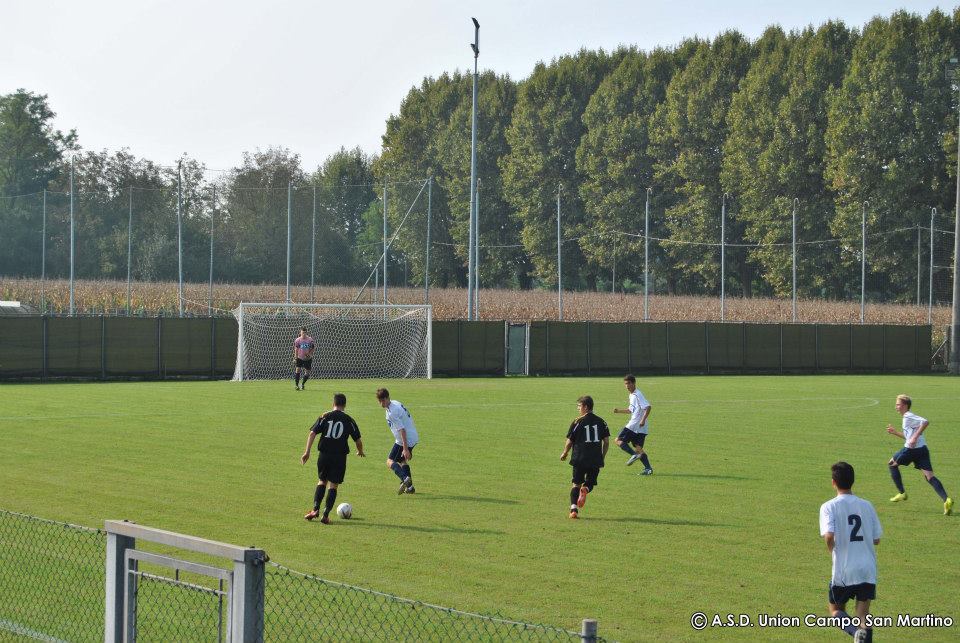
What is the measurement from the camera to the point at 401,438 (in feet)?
54.7

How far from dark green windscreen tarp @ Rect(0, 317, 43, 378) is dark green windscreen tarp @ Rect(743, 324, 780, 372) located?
30451mm

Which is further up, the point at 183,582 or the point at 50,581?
the point at 183,582

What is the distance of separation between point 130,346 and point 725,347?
26294 mm

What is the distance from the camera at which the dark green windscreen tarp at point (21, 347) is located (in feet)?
133

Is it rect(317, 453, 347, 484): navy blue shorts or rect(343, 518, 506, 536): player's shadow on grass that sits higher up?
rect(317, 453, 347, 484): navy blue shorts

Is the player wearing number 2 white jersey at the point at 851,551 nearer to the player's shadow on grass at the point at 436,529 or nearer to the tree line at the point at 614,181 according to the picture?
the player's shadow on grass at the point at 436,529

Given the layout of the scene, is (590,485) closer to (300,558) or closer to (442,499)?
(442,499)

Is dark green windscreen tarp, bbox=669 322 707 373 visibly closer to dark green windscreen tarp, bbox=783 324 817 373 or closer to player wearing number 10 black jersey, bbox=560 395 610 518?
dark green windscreen tarp, bbox=783 324 817 373

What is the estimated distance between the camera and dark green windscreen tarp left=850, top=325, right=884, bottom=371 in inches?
2203

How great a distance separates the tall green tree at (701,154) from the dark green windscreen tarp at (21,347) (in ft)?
151

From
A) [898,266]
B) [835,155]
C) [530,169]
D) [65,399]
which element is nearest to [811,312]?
[898,266]

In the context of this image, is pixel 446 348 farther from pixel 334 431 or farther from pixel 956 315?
pixel 334 431

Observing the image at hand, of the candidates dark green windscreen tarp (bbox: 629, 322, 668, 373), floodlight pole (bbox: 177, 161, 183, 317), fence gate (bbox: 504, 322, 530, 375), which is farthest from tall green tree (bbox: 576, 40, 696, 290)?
floodlight pole (bbox: 177, 161, 183, 317)

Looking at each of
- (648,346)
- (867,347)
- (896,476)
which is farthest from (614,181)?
(896,476)
